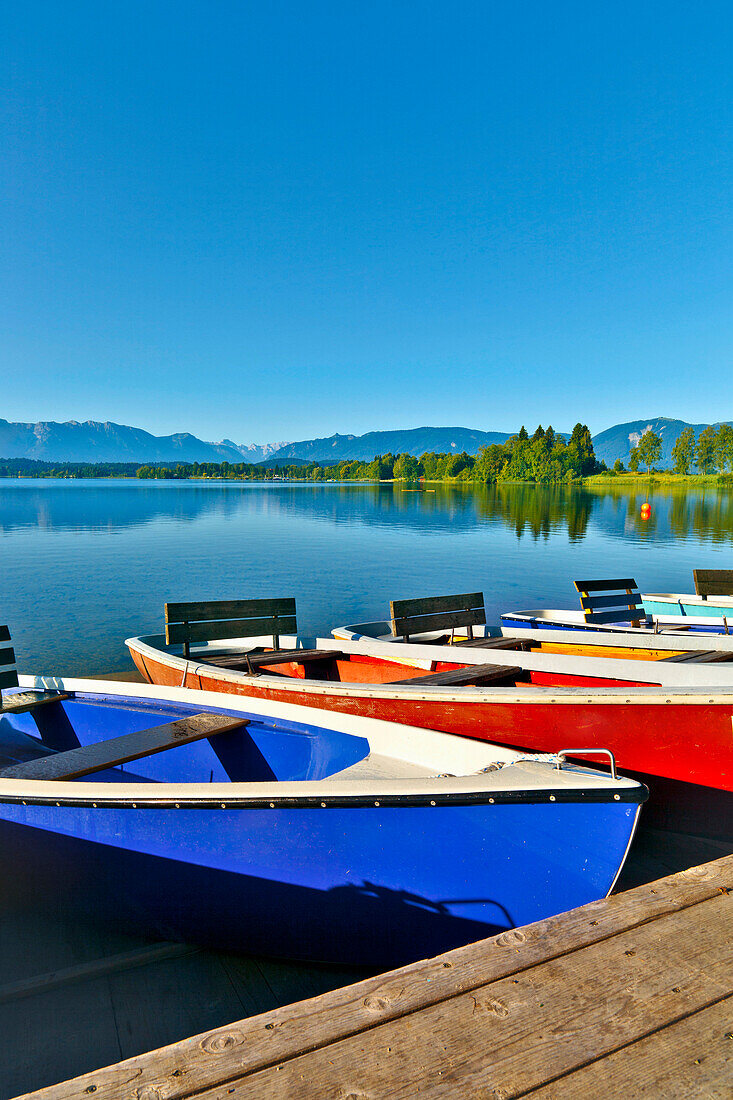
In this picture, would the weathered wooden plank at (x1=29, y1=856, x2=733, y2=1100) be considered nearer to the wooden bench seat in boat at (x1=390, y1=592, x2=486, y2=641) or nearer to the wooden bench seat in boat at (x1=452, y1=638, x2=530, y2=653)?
the wooden bench seat in boat at (x1=390, y1=592, x2=486, y2=641)

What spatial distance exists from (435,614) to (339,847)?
14.6 feet

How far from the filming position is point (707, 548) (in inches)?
1228

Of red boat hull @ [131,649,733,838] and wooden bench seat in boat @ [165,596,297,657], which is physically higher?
wooden bench seat in boat @ [165,596,297,657]

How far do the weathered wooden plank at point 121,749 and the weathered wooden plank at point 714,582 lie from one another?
8126 mm

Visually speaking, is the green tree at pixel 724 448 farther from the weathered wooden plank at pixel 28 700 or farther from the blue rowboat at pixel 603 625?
the weathered wooden plank at pixel 28 700

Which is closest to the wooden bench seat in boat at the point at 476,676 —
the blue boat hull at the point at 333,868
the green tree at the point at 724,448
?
the blue boat hull at the point at 333,868

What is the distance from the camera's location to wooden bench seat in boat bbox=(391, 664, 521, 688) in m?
5.50

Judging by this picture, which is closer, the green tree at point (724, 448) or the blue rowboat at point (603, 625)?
the blue rowboat at point (603, 625)

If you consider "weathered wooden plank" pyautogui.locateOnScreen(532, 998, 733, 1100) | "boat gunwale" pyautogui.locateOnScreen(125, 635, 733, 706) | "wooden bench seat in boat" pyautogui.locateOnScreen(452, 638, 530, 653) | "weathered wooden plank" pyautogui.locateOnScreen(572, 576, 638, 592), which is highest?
"weathered wooden plank" pyautogui.locateOnScreen(572, 576, 638, 592)

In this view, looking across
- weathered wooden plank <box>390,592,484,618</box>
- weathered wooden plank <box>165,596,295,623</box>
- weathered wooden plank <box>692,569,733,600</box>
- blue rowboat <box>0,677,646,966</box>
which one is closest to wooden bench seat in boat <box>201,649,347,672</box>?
weathered wooden plank <box>165,596,295,623</box>

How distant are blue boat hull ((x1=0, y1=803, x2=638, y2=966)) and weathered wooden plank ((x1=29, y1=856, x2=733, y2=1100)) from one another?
727 mm

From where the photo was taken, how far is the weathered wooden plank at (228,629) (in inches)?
277

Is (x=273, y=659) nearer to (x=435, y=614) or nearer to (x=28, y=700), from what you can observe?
(x=435, y=614)

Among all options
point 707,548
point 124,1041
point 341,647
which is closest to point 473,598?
point 341,647
